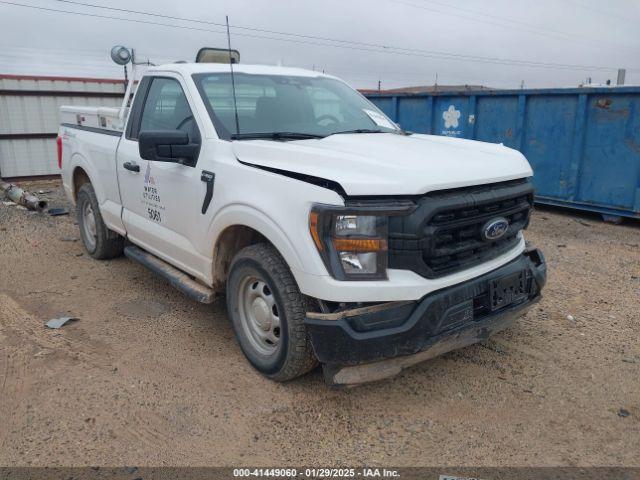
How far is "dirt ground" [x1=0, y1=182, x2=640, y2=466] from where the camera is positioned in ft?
9.37

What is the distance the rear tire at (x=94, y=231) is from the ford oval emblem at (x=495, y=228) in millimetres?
4172

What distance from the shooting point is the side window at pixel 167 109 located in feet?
13.3

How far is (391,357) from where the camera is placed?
2.88 metres

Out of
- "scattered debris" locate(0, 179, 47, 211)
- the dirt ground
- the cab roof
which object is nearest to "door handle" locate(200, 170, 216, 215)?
the cab roof

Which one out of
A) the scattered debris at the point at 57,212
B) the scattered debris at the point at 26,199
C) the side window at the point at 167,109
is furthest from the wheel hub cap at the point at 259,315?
the scattered debris at the point at 26,199

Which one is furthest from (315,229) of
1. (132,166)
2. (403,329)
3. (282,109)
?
(132,166)

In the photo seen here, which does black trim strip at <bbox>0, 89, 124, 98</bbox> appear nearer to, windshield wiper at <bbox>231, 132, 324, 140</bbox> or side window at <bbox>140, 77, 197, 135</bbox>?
side window at <bbox>140, 77, 197, 135</bbox>

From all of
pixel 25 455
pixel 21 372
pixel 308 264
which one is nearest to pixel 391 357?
pixel 308 264

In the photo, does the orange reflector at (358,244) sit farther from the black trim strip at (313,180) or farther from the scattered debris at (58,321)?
the scattered debris at (58,321)

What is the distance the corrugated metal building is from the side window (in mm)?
8855

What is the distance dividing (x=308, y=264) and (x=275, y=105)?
1.67m

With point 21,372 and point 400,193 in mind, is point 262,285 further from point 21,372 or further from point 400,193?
point 21,372

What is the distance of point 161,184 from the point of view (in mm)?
4195

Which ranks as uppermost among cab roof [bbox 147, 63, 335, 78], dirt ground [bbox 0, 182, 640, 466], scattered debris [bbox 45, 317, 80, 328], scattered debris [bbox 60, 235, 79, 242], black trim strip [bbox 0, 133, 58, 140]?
cab roof [bbox 147, 63, 335, 78]
